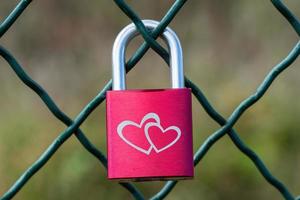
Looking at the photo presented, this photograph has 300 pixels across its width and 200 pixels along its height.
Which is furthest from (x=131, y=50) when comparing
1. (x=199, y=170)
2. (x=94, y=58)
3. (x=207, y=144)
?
(x=207, y=144)

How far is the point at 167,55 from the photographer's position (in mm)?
1128

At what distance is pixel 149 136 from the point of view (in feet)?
3.45

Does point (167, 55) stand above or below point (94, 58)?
below

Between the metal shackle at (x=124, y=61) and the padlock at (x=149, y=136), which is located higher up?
the metal shackle at (x=124, y=61)

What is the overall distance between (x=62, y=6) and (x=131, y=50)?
552 mm

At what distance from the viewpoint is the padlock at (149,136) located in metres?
1.05

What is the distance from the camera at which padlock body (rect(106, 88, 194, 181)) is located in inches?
41.2

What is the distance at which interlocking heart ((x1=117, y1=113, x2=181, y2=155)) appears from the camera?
41.4 inches

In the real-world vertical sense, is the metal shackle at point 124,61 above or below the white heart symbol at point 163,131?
above

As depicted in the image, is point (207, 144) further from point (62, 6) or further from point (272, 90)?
point (62, 6)

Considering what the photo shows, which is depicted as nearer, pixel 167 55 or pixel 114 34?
pixel 167 55

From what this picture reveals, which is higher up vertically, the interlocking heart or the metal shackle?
the metal shackle

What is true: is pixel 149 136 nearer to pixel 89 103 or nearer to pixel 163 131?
pixel 163 131

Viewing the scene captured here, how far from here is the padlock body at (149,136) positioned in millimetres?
1046
